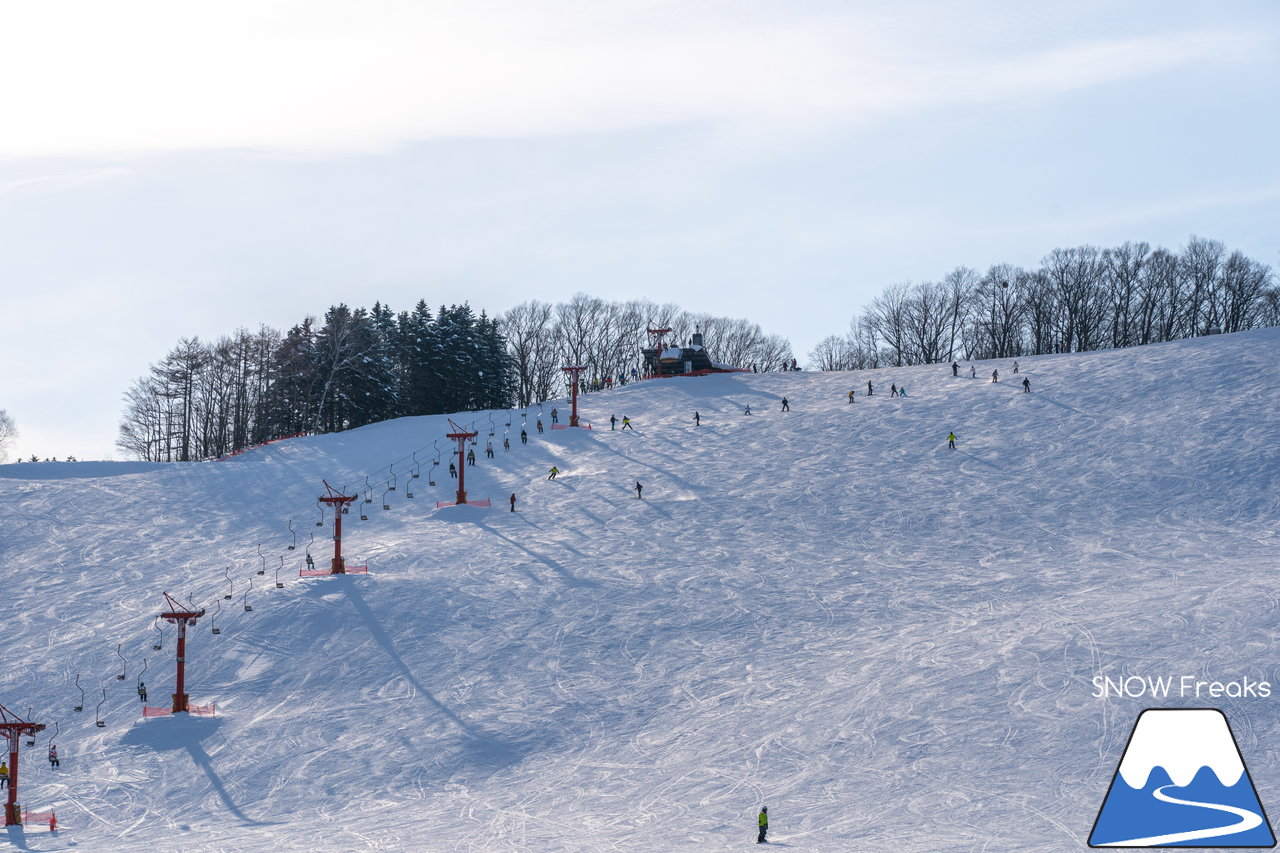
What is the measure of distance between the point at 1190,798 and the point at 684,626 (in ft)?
72.2

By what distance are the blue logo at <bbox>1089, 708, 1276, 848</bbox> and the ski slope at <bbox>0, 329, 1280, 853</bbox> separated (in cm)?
345

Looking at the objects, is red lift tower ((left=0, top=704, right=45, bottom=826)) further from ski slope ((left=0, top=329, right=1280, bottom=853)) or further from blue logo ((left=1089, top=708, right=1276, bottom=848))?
blue logo ((left=1089, top=708, right=1276, bottom=848))

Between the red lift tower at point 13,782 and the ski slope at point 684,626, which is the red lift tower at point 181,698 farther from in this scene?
the red lift tower at point 13,782

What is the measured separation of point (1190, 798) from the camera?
2031 centimetres

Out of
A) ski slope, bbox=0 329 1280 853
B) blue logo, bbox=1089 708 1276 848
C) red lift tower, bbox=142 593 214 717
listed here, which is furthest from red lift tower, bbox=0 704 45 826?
blue logo, bbox=1089 708 1276 848

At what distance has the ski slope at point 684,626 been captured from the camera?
3002 cm

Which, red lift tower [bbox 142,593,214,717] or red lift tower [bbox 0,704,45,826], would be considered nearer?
red lift tower [bbox 0,704,45,826]

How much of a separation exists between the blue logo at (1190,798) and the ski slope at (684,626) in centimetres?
345

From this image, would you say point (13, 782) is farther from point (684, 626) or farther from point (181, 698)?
point (684, 626)

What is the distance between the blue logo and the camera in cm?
2052

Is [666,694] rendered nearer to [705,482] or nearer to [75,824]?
[75,824]

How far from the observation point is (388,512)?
54656mm

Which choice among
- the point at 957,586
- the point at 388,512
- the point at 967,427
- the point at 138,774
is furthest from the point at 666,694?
the point at 967,427

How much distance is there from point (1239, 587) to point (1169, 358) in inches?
1173
